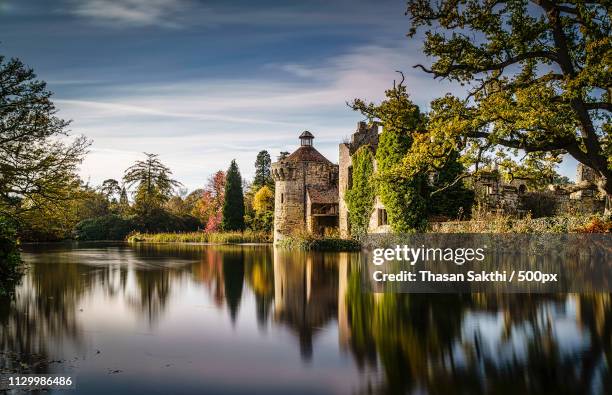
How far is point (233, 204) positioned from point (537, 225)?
105ft

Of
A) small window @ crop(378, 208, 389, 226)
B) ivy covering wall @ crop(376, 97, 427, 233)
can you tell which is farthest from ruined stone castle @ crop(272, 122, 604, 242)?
ivy covering wall @ crop(376, 97, 427, 233)

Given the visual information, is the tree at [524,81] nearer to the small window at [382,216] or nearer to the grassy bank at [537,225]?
the grassy bank at [537,225]

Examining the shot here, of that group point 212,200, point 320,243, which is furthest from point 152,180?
point 320,243

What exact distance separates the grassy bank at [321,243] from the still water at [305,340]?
15.9 meters

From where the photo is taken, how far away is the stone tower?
116 feet

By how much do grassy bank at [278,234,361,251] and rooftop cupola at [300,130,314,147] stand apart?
7915 millimetres

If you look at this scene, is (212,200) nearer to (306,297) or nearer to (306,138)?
(306,138)

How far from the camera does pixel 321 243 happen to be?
101ft

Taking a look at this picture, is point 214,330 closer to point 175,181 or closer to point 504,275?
point 504,275

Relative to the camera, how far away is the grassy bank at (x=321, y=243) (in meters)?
30.0

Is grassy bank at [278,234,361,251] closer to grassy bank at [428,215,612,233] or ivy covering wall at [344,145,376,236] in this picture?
ivy covering wall at [344,145,376,236]

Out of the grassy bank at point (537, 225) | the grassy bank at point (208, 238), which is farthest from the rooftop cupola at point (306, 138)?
the grassy bank at point (537, 225)

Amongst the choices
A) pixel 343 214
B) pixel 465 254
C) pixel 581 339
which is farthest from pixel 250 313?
pixel 343 214

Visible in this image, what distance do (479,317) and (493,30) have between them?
6.19 meters
